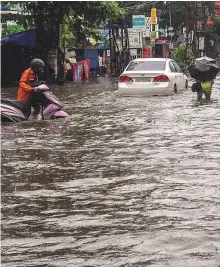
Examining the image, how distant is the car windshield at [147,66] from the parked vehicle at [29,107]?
5.92 meters

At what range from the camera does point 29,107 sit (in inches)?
499

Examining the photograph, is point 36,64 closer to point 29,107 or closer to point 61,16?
point 29,107

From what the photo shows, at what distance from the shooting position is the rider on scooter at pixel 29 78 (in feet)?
40.4

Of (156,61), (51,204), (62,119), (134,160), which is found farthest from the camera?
(156,61)

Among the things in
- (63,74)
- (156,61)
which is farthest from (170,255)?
(63,74)

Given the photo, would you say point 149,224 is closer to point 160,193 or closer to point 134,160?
point 160,193

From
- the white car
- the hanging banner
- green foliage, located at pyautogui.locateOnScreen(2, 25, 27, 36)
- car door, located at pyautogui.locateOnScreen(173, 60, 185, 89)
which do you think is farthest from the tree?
the white car

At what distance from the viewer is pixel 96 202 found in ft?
18.2

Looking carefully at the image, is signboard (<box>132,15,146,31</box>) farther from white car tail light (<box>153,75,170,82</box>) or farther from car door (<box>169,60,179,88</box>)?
white car tail light (<box>153,75,170,82</box>)

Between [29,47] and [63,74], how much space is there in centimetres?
210

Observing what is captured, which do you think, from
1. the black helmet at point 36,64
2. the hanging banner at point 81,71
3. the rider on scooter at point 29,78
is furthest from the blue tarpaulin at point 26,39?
the black helmet at point 36,64

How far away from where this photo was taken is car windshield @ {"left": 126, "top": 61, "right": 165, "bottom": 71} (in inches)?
721

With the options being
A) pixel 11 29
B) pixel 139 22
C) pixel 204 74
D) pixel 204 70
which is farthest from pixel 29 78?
pixel 139 22

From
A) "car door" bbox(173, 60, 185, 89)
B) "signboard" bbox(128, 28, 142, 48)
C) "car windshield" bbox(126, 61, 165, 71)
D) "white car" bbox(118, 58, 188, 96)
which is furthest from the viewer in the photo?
"signboard" bbox(128, 28, 142, 48)
